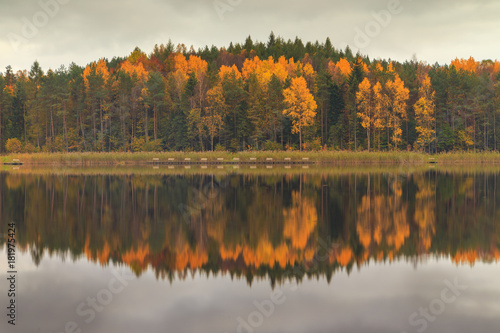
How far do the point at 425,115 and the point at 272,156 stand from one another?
3899 centimetres

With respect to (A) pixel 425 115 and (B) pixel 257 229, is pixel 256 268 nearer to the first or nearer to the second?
(B) pixel 257 229

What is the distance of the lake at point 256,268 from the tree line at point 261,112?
70689mm

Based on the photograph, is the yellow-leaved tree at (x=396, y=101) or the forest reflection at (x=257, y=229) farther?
the yellow-leaved tree at (x=396, y=101)

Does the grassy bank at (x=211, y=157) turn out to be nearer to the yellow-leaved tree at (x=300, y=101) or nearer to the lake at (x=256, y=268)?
the yellow-leaved tree at (x=300, y=101)

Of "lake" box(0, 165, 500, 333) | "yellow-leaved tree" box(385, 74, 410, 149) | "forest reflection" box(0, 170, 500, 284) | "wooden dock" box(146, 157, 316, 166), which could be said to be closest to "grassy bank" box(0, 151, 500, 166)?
"wooden dock" box(146, 157, 316, 166)

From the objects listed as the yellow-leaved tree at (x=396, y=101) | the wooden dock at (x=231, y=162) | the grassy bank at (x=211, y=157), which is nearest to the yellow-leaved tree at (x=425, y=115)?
the yellow-leaved tree at (x=396, y=101)

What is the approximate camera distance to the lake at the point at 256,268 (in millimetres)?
9367

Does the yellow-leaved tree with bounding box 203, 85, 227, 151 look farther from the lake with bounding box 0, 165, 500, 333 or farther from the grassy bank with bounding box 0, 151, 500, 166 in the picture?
the lake with bounding box 0, 165, 500, 333

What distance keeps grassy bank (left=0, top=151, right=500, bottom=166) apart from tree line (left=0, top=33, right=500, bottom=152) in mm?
14254

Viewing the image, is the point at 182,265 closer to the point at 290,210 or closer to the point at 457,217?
the point at 290,210

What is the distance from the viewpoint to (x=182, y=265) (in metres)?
13.1

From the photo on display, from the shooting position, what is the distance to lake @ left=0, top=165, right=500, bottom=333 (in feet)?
30.7

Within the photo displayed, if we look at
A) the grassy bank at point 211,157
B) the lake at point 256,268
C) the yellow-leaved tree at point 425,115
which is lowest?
the lake at point 256,268

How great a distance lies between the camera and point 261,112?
3890 inches
